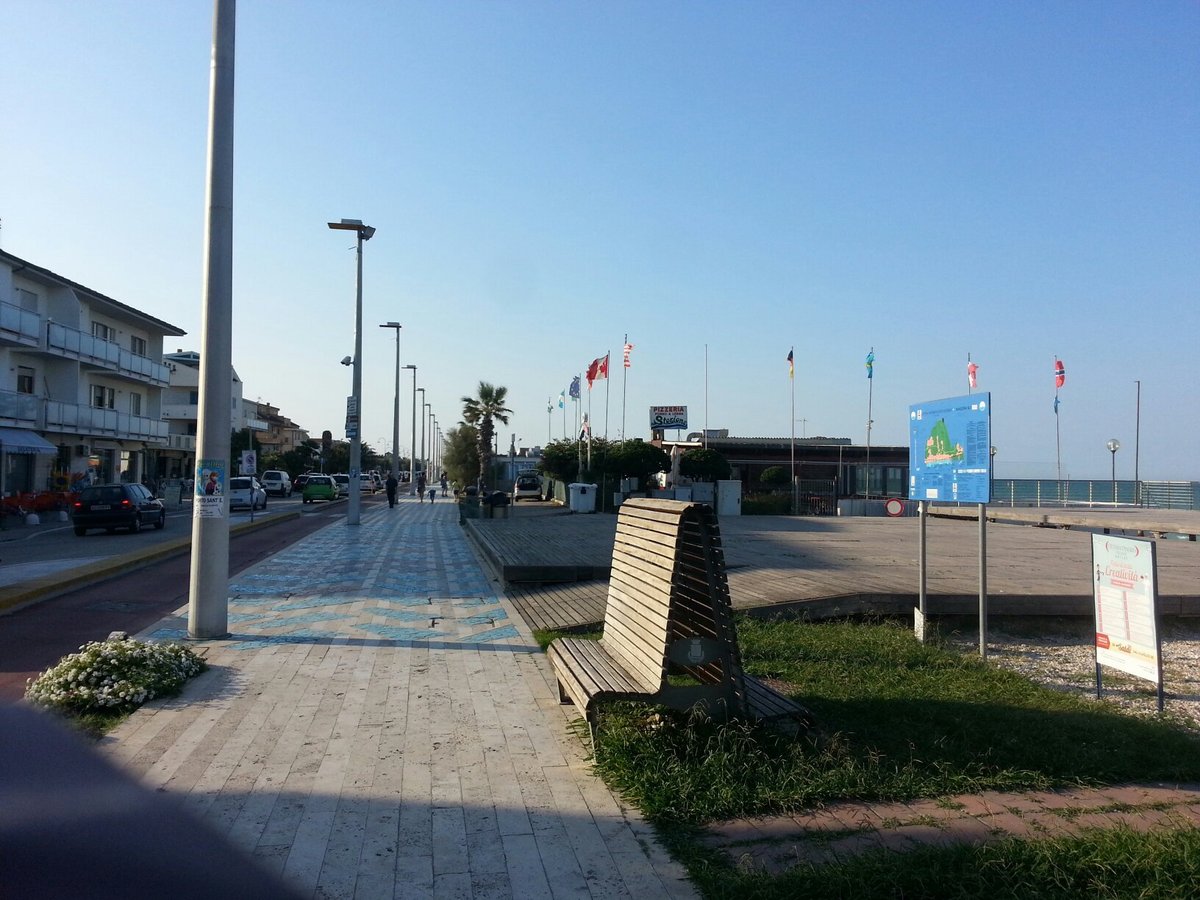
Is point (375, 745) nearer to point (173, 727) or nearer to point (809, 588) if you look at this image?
point (173, 727)

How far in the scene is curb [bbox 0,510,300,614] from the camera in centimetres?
1239

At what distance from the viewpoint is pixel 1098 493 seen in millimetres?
56031

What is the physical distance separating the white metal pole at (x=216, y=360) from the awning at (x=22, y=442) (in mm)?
30869

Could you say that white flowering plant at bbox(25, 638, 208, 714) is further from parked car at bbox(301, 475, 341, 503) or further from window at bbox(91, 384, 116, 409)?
parked car at bbox(301, 475, 341, 503)

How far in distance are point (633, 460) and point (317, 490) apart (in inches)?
809

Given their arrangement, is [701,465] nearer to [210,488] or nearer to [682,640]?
[210,488]

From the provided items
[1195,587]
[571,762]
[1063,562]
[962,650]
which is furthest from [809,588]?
[1063,562]

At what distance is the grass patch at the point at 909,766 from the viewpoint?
3859 mm

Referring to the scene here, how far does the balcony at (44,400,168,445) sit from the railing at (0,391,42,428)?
103cm

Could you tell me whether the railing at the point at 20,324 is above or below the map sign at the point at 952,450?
above

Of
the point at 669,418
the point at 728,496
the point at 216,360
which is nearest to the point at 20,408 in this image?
the point at 669,418

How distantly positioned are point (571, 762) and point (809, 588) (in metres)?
5.90

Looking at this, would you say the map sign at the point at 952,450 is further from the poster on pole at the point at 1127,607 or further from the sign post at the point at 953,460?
the poster on pole at the point at 1127,607

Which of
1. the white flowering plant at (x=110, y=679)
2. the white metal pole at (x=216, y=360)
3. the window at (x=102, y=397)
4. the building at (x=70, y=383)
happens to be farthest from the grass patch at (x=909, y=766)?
the window at (x=102, y=397)
